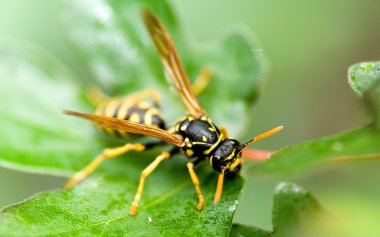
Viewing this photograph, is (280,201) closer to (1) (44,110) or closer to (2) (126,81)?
(2) (126,81)

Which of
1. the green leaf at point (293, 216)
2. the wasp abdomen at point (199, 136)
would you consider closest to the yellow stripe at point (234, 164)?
the wasp abdomen at point (199, 136)

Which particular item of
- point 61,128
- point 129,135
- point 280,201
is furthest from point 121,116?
point 280,201

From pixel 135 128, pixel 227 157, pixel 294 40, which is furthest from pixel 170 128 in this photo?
pixel 294 40

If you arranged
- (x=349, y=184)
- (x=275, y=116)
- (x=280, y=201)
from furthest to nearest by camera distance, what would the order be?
1. (x=275, y=116)
2. (x=349, y=184)
3. (x=280, y=201)

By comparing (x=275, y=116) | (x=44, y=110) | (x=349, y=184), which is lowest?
(x=275, y=116)

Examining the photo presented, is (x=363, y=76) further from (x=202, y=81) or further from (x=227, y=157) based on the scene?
(x=202, y=81)

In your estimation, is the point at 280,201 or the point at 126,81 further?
the point at 126,81

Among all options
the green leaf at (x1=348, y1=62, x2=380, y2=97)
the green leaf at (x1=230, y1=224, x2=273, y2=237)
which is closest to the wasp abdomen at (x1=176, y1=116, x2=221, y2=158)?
the green leaf at (x1=230, y1=224, x2=273, y2=237)
